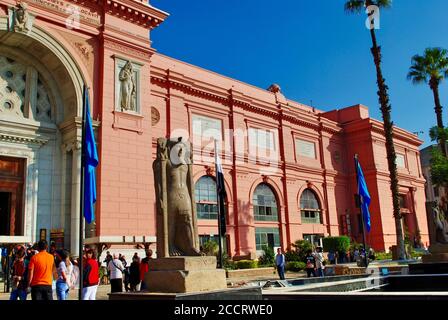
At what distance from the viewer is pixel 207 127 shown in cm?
2870

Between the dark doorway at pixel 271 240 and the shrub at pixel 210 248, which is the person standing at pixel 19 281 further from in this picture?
the dark doorway at pixel 271 240

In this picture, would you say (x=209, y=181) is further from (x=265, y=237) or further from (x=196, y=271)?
(x=196, y=271)

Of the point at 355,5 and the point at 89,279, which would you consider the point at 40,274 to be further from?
the point at 355,5

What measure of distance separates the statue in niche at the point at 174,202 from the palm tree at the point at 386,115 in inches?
735

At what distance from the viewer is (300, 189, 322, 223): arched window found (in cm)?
3425

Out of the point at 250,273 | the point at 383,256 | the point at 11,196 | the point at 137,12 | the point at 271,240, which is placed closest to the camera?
the point at 11,196

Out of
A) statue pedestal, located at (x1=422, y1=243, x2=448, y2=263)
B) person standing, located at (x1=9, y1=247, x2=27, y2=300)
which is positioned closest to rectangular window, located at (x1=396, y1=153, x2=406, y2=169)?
statue pedestal, located at (x1=422, y1=243, x2=448, y2=263)

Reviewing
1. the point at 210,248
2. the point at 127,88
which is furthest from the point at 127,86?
the point at 210,248

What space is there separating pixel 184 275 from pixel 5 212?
1396 centimetres

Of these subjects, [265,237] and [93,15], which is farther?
[265,237]

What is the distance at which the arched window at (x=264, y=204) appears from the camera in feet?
101
